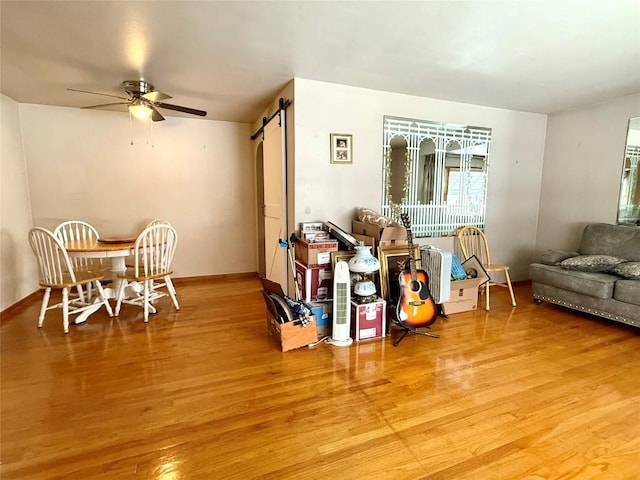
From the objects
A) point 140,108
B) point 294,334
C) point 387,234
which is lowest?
point 294,334

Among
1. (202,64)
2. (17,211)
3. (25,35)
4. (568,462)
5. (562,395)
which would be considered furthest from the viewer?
(17,211)

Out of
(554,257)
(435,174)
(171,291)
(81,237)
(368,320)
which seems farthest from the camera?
(81,237)

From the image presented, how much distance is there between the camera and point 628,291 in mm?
2820

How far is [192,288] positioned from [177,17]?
10.6 feet

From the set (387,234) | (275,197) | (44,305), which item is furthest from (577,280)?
(44,305)

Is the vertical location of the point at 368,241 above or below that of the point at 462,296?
above

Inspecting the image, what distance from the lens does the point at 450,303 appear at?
10.8 feet

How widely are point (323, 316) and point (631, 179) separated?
145 inches

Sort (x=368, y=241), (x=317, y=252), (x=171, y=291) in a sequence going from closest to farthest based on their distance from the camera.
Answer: (x=317, y=252), (x=368, y=241), (x=171, y=291)

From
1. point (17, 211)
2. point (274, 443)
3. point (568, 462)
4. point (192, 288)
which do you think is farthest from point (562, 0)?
point (17, 211)

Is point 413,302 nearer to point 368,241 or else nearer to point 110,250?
point 368,241

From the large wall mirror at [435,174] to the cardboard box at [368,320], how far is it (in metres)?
1.24

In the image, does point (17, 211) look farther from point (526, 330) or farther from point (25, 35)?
point (526, 330)

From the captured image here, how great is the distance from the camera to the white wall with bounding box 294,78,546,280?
121 inches
